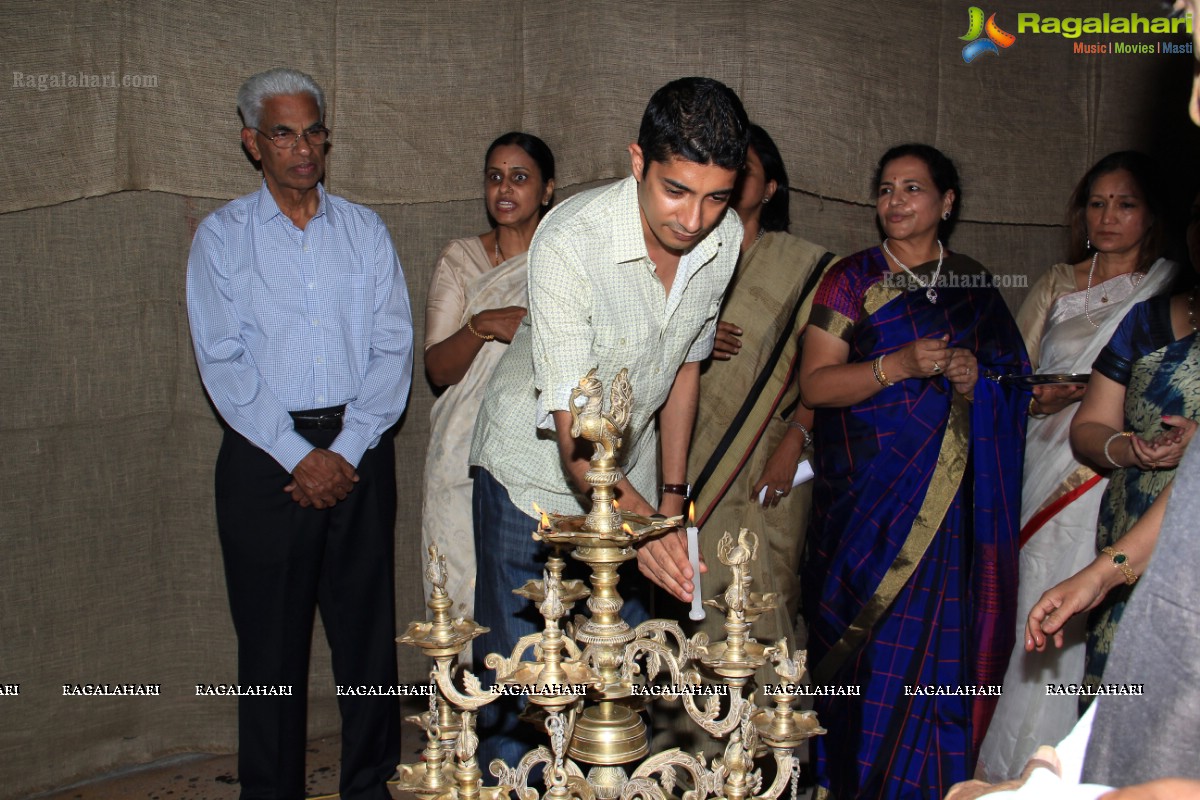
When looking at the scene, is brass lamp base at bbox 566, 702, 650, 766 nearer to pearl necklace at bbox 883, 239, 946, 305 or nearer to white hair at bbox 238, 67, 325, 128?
pearl necklace at bbox 883, 239, 946, 305

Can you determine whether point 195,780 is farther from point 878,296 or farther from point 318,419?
point 878,296

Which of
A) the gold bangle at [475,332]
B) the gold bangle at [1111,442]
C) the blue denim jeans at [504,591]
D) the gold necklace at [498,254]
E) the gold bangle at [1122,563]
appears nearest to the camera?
the gold bangle at [1122,563]

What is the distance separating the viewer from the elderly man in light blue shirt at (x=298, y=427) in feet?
8.73

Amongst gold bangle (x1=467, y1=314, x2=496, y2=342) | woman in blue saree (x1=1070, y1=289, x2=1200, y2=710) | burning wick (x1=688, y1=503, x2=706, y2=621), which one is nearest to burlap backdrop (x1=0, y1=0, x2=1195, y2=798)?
gold bangle (x1=467, y1=314, x2=496, y2=342)

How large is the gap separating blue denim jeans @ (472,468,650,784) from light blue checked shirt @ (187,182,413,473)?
70cm

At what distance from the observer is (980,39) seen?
3.49m

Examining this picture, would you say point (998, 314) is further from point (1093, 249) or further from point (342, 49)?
point (342, 49)

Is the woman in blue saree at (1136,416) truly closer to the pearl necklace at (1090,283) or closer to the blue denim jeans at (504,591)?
the pearl necklace at (1090,283)

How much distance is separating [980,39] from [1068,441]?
1.46 m

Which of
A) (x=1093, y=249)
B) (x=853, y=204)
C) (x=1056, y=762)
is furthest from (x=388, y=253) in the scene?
(x=1056, y=762)

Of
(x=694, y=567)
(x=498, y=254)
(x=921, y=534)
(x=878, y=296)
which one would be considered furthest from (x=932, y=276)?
(x=694, y=567)

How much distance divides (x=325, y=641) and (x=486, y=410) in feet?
4.97

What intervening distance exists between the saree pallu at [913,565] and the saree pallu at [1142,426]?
0.36 metres

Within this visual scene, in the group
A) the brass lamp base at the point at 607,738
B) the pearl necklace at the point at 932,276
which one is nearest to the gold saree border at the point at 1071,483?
the pearl necklace at the point at 932,276
